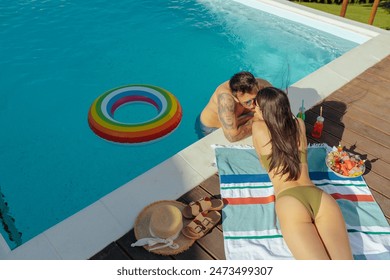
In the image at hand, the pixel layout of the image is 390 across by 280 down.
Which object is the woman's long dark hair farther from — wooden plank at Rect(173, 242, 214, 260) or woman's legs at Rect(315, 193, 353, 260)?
wooden plank at Rect(173, 242, 214, 260)

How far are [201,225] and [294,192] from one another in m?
1.05

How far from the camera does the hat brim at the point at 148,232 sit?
3477 millimetres

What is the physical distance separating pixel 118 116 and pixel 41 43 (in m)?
4.52

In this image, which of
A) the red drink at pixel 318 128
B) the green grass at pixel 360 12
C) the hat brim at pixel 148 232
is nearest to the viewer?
the hat brim at pixel 148 232

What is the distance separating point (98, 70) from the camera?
880 centimetres

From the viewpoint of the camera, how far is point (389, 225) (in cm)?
384

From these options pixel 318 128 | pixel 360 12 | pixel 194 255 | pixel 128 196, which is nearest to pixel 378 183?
pixel 318 128

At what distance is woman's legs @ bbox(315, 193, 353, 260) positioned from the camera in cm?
309

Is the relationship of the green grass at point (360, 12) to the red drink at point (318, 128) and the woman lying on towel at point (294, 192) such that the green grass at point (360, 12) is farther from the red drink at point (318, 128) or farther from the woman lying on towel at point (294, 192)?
the woman lying on towel at point (294, 192)

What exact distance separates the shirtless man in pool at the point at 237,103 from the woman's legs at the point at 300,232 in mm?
1717

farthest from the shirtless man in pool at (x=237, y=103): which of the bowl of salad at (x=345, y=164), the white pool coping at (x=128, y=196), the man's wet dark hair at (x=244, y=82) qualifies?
the bowl of salad at (x=345, y=164)

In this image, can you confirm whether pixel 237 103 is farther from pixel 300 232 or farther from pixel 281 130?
pixel 300 232
